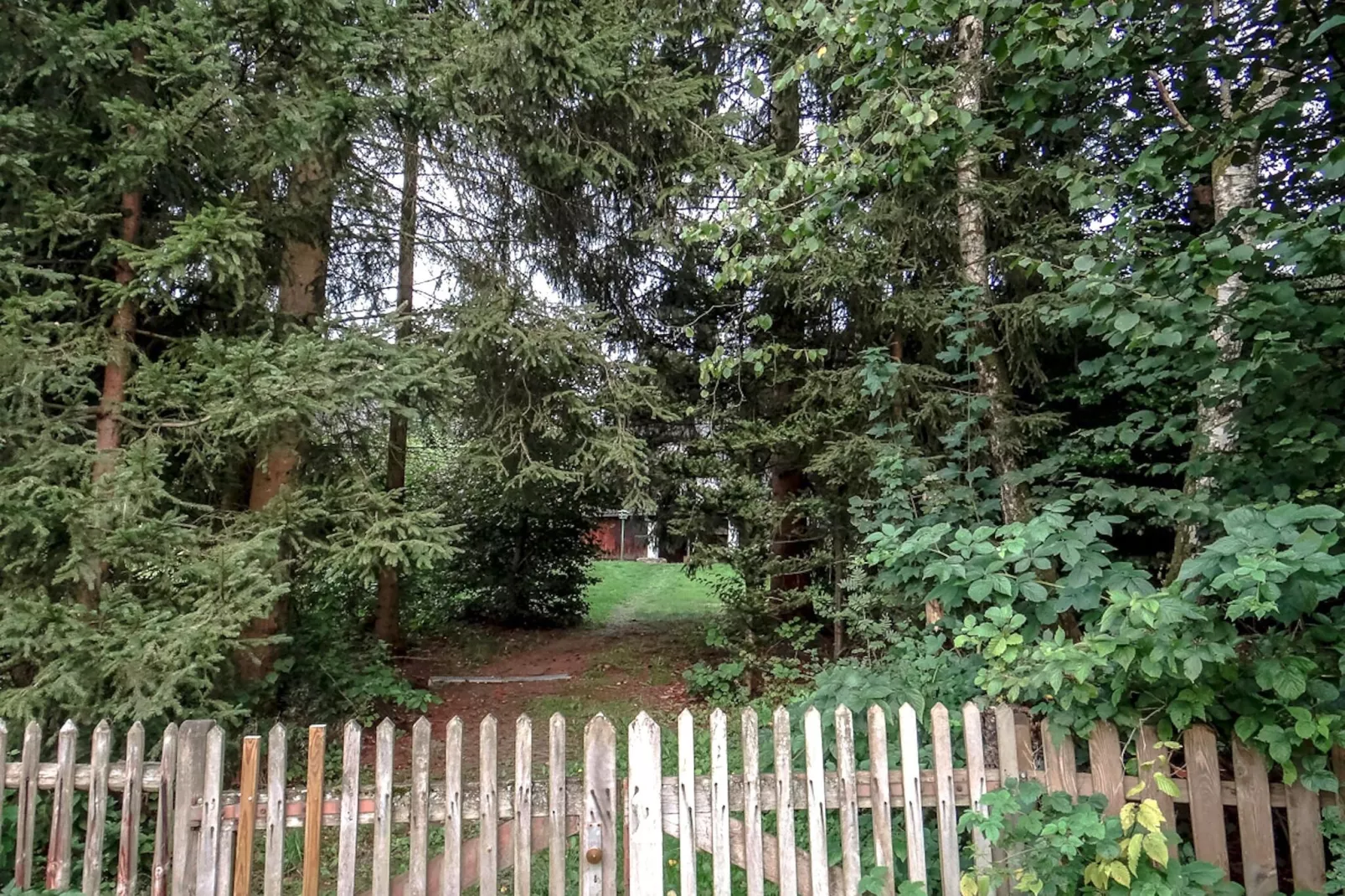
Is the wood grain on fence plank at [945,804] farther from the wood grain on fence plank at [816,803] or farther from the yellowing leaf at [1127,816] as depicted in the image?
the yellowing leaf at [1127,816]

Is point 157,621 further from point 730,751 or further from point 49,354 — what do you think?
point 730,751

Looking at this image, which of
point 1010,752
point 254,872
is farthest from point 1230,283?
point 254,872

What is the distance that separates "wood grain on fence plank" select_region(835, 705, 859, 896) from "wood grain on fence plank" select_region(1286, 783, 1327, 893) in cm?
150

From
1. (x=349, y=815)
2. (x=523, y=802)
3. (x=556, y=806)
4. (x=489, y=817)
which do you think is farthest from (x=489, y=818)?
(x=349, y=815)

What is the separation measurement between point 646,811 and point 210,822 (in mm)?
1692

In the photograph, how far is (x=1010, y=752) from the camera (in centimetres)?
267

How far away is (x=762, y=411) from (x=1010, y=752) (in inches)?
198

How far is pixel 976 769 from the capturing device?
8.76 feet

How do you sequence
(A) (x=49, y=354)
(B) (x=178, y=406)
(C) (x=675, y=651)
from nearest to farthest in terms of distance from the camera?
(A) (x=49, y=354) → (B) (x=178, y=406) → (C) (x=675, y=651)

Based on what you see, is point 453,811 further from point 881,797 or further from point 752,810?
point 881,797

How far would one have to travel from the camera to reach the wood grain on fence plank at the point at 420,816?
2678 mm

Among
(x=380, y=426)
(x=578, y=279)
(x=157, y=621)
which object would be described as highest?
(x=578, y=279)

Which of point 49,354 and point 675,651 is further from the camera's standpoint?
point 675,651

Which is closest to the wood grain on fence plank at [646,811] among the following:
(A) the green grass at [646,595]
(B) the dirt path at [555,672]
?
(B) the dirt path at [555,672]
